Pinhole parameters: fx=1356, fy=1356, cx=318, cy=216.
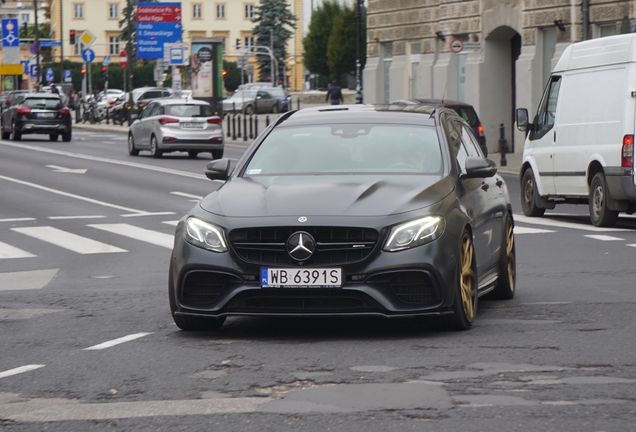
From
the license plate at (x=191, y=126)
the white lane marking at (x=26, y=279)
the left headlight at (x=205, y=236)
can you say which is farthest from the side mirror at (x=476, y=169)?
the license plate at (x=191, y=126)

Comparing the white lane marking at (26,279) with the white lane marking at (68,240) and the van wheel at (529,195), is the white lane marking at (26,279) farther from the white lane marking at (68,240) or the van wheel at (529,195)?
the van wheel at (529,195)

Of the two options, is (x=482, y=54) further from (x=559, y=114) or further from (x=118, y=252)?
(x=118, y=252)

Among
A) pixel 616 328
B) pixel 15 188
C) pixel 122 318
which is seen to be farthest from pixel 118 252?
pixel 15 188

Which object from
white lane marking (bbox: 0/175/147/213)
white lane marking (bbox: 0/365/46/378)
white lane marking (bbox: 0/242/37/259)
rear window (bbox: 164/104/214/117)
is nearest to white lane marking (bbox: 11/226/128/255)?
white lane marking (bbox: 0/242/37/259)

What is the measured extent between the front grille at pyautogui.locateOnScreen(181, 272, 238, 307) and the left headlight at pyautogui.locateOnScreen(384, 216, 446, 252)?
98 centimetres

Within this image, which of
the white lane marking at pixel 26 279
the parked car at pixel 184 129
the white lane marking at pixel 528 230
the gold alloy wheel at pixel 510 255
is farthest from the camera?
the parked car at pixel 184 129

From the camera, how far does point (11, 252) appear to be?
15.2 meters

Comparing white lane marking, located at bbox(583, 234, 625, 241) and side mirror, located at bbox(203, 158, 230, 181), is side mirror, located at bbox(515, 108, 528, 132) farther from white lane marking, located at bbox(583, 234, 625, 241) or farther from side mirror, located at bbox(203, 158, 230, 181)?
side mirror, located at bbox(203, 158, 230, 181)

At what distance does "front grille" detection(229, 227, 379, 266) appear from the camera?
7.92 meters

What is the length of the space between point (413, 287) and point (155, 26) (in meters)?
65.4

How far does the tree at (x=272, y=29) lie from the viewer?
134375mm

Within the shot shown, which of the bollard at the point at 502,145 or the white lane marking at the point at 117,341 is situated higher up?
the bollard at the point at 502,145

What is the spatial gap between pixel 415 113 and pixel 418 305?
84.0 inches

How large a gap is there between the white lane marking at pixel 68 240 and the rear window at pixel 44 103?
91.3 feet
